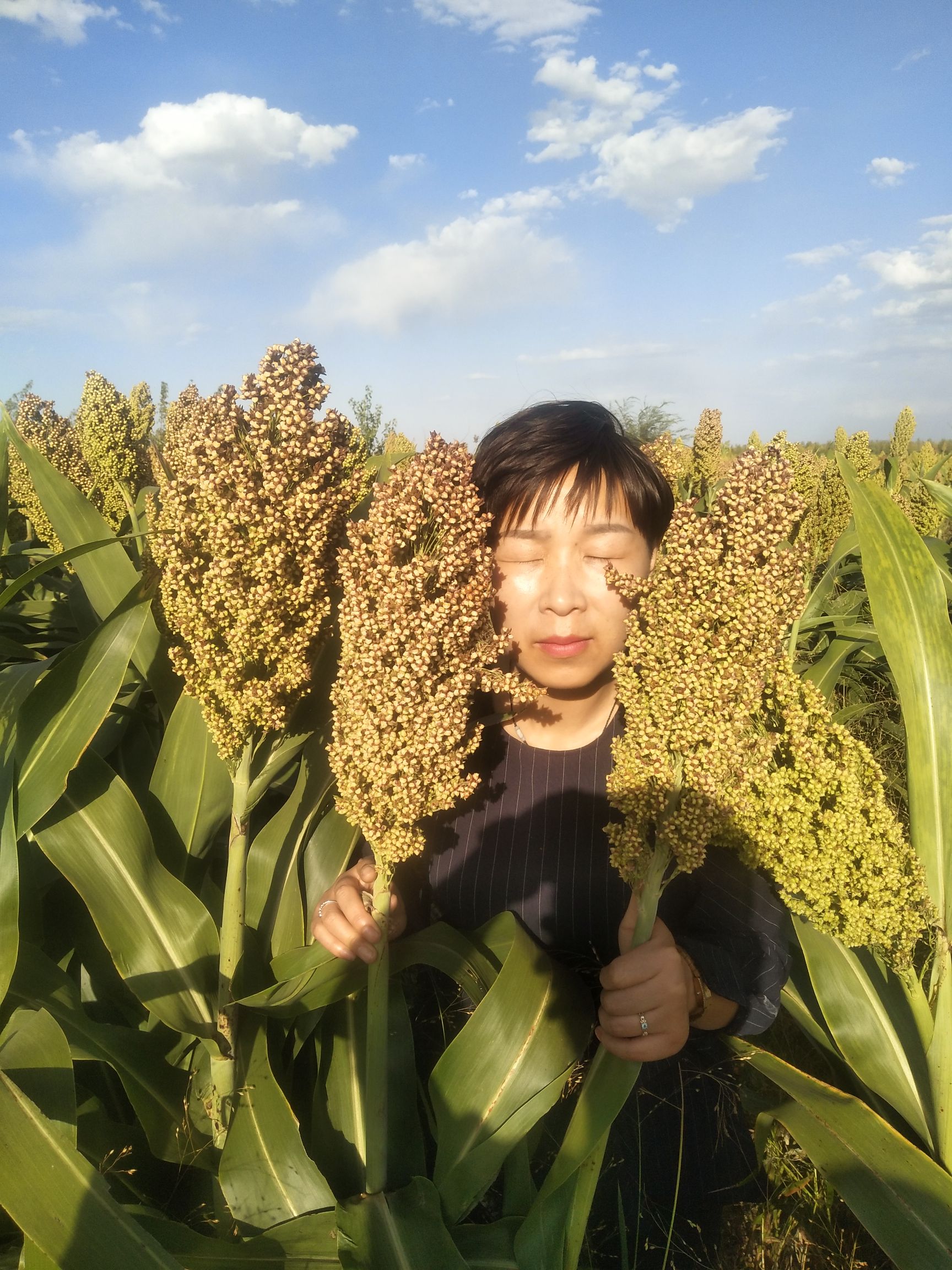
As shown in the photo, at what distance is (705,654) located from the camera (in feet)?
4.90

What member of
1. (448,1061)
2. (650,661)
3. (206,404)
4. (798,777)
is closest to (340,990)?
(448,1061)

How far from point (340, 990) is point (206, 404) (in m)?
1.36

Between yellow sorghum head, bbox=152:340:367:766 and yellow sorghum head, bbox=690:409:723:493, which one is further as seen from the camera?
yellow sorghum head, bbox=690:409:723:493

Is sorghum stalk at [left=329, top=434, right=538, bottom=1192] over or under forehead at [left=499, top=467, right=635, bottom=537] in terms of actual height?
under

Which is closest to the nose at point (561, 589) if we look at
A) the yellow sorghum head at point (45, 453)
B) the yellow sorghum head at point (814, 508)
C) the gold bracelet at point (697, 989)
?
the gold bracelet at point (697, 989)

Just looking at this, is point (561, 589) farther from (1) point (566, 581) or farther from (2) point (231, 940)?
(2) point (231, 940)

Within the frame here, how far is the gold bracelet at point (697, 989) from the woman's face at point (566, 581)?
30.7 inches

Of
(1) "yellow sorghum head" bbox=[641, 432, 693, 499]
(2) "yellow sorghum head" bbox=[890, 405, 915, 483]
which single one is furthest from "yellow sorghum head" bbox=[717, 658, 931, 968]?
(2) "yellow sorghum head" bbox=[890, 405, 915, 483]

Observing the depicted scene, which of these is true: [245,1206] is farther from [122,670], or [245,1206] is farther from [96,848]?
[122,670]

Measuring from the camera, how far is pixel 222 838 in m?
2.23

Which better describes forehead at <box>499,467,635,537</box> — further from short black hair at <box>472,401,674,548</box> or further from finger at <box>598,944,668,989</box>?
finger at <box>598,944,668,989</box>

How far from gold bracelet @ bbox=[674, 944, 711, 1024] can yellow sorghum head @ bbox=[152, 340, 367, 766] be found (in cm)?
119

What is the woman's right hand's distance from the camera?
5.39ft

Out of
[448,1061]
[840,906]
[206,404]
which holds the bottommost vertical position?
[448,1061]
